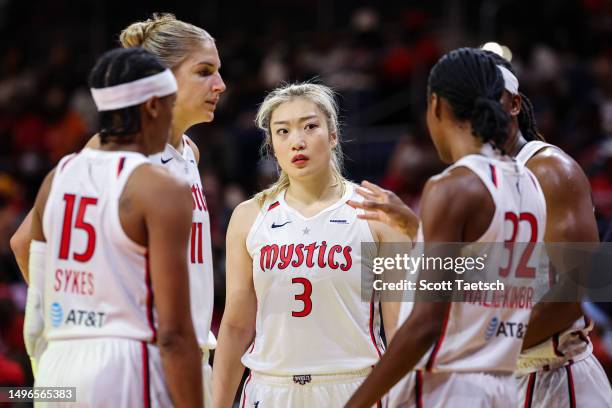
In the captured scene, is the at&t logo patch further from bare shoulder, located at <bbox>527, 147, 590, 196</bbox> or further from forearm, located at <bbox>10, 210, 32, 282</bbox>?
bare shoulder, located at <bbox>527, 147, 590, 196</bbox>

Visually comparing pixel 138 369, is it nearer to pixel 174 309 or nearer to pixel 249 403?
pixel 174 309

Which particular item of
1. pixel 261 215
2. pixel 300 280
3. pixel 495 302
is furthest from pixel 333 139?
pixel 495 302

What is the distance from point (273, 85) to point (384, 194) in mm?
8472

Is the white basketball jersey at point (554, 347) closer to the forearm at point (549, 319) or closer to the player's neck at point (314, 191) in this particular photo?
the forearm at point (549, 319)

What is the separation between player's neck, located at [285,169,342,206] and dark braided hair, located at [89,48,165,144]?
5.65 ft

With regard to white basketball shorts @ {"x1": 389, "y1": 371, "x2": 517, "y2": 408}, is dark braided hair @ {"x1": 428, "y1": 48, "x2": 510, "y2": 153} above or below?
above

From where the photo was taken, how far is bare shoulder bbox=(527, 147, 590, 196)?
4.32m

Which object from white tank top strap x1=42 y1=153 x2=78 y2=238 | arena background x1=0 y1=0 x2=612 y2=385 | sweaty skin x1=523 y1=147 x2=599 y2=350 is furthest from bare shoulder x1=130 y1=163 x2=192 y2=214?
arena background x1=0 y1=0 x2=612 y2=385

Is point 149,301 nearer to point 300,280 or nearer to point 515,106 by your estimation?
point 300,280

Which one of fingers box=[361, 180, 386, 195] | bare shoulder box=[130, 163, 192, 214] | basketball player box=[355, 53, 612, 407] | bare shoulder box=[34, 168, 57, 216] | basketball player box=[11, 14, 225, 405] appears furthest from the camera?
basketball player box=[11, 14, 225, 405]

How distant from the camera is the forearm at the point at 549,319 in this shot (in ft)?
14.0

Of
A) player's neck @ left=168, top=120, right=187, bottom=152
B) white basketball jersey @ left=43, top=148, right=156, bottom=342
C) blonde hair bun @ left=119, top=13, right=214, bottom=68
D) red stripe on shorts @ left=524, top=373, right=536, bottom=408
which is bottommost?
red stripe on shorts @ left=524, top=373, right=536, bottom=408

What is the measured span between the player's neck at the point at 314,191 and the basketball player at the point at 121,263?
1674 mm

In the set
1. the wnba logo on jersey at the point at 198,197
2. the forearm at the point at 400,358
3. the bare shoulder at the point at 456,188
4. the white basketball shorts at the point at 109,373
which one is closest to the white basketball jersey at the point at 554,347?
the bare shoulder at the point at 456,188
